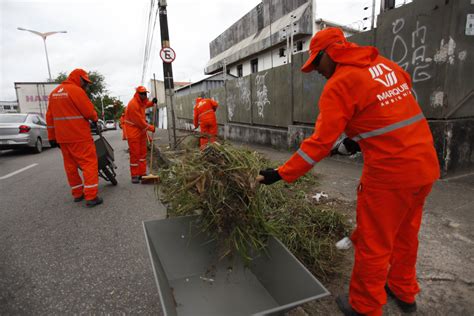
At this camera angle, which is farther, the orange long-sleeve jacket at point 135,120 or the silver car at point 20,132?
the silver car at point 20,132

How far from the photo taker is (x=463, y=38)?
3852mm

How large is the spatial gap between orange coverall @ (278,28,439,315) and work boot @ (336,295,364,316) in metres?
0.05

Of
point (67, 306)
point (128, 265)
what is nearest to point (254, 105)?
point (128, 265)

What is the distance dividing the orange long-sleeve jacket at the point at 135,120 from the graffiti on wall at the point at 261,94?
12.6 feet

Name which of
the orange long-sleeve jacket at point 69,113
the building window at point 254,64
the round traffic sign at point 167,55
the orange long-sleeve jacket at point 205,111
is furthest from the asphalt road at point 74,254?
the building window at point 254,64

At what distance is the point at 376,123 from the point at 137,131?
16.6 feet

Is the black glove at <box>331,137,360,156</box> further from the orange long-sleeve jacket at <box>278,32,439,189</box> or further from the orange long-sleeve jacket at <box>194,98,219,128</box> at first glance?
the orange long-sleeve jacket at <box>194,98,219,128</box>

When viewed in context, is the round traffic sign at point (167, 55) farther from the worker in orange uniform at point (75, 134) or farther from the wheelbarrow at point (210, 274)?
the wheelbarrow at point (210, 274)

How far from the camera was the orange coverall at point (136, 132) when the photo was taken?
18.9 ft

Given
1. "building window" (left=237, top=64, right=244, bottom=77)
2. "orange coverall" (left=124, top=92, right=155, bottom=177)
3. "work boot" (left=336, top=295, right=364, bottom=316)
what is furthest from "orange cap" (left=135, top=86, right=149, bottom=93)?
"building window" (left=237, top=64, right=244, bottom=77)

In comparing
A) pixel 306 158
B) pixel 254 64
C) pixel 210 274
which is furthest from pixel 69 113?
pixel 254 64

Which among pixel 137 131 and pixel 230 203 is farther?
pixel 137 131

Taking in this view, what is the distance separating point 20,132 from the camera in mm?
9867

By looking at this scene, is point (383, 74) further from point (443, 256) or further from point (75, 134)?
point (75, 134)
